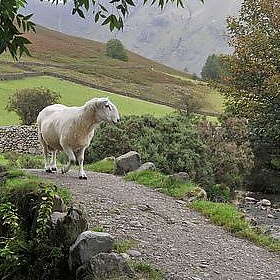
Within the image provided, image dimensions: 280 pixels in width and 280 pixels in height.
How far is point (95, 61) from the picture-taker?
260 ft

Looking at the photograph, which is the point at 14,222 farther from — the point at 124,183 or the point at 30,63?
the point at 30,63

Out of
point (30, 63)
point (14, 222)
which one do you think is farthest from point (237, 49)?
point (30, 63)

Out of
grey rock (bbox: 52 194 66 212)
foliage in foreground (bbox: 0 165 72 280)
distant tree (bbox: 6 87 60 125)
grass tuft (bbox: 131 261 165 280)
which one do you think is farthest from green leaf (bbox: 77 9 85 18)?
distant tree (bbox: 6 87 60 125)

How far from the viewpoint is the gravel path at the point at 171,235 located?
7516mm

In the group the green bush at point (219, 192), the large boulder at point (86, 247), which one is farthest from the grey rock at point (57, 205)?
the green bush at point (219, 192)

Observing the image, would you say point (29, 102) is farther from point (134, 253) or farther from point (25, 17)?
point (25, 17)

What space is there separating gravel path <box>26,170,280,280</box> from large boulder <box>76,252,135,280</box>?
76cm

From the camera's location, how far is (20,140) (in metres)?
29.2

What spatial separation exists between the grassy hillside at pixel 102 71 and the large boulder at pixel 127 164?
37590mm

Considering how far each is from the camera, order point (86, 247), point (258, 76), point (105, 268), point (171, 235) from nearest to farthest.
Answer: point (105, 268)
point (86, 247)
point (171, 235)
point (258, 76)

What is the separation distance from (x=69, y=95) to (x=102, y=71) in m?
25.5

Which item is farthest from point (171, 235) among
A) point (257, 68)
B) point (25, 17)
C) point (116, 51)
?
point (116, 51)

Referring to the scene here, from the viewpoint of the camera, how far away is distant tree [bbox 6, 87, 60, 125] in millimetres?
32781

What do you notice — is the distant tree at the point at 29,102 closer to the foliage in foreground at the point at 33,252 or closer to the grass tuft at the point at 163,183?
the grass tuft at the point at 163,183
